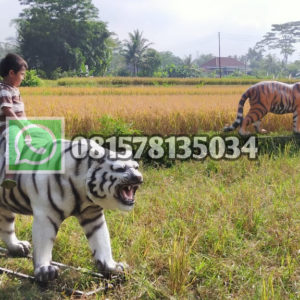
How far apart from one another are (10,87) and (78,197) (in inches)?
36.7

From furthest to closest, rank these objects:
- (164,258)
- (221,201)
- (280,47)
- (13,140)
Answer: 1. (280,47)
2. (221,201)
3. (164,258)
4. (13,140)

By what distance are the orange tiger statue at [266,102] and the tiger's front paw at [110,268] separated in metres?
4.93

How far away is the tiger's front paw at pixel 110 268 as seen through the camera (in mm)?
2628

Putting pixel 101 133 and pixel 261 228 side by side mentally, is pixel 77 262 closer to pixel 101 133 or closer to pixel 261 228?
pixel 261 228

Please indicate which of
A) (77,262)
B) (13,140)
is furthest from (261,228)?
(13,140)

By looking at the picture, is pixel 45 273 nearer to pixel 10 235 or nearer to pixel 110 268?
pixel 110 268

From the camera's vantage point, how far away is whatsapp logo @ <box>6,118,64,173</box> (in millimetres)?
2520

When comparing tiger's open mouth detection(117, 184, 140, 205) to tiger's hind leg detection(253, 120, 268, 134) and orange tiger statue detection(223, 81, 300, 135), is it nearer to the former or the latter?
orange tiger statue detection(223, 81, 300, 135)

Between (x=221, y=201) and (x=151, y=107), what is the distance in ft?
12.1

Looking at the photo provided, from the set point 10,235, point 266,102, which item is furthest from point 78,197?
point 266,102

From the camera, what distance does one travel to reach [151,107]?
7496 mm

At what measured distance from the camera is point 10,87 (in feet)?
9.21

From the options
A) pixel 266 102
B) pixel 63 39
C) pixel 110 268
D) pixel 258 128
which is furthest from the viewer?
pixel 63 39

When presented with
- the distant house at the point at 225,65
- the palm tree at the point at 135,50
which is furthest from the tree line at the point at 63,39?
the distant house at the point at 225,65
